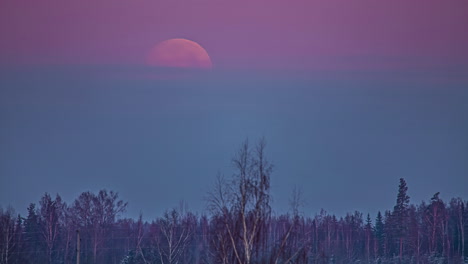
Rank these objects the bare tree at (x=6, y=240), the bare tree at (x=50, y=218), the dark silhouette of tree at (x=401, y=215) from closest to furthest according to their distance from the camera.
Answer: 1. the bare tree at (x=6, y=240)
2. the bare tree at (x=50, y=218)
3. the dark silhouette of tree at (x=401, y=215)

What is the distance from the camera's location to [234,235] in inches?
1152

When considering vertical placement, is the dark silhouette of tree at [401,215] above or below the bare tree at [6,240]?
above

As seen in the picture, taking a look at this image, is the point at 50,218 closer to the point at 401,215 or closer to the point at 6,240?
the point at 6,240

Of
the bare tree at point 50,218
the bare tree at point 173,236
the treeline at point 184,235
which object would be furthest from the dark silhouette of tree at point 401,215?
the bare tree at point 50,218

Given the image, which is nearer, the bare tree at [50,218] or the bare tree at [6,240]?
the bare tree at [6,240]

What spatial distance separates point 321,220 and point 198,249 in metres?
33.6

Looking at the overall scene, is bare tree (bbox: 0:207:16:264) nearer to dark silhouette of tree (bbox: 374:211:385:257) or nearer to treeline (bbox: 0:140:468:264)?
treeline (bbox: 0:140:468:264)

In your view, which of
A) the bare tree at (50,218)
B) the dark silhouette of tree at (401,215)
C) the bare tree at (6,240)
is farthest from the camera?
the dark silhouette of tree at (401,215)

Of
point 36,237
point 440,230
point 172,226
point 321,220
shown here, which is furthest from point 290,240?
point 321,220

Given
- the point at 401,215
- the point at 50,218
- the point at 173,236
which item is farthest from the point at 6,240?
the point at 401,215

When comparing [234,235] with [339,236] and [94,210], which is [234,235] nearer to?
[94,210]

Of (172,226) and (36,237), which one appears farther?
(36,237)

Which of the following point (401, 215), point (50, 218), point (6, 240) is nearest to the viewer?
point (6, 240)

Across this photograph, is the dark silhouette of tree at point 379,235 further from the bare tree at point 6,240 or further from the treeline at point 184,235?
the bare tree at point 6,240
